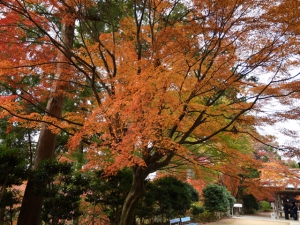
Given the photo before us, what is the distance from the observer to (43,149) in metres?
6.62

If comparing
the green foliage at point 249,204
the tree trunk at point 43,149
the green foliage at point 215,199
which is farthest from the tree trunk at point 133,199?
the green foliage at point 249,204

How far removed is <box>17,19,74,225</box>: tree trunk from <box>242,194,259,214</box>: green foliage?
67.0ft

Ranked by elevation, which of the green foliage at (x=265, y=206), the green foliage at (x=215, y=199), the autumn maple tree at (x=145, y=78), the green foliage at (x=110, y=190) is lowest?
the green foliage at (x=265, y=206)

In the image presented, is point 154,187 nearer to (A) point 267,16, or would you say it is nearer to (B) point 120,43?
(B) point 120,43

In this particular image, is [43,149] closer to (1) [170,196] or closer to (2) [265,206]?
(1) [170,196]

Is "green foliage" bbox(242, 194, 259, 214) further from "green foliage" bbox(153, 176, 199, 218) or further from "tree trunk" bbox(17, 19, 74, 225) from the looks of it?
"tree trunk" bbox(17, 19, 74, 225)

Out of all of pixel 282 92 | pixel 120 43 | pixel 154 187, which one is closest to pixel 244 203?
pixel 154 187

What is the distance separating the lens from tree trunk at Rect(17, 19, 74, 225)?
5.90 m

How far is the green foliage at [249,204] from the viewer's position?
2153cm

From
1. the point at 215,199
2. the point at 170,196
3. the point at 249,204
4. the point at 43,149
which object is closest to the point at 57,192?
the point at 43,149

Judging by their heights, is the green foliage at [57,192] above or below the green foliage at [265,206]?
above

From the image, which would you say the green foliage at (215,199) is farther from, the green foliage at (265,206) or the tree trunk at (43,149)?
the green foliage at (265,206)

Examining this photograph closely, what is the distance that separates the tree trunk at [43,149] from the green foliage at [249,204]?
67.0 feet

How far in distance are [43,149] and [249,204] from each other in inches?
822
